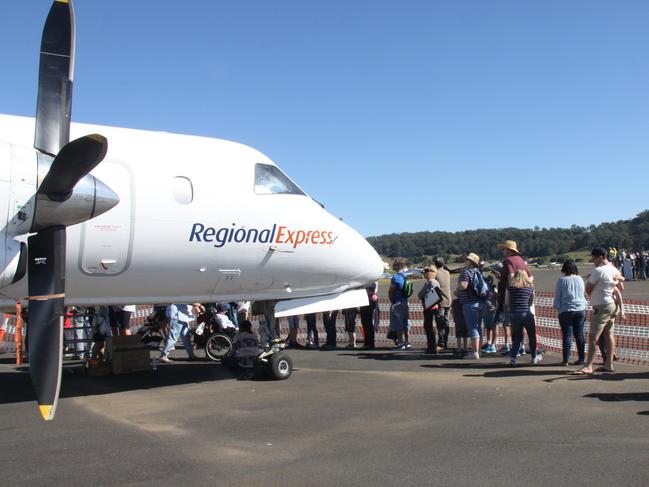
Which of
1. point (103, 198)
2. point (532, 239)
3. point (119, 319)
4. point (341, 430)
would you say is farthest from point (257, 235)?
point (532, 239)

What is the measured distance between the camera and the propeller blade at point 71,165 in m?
6.27

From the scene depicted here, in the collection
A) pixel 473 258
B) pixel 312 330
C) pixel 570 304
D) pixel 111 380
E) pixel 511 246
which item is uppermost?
pixel 511 246

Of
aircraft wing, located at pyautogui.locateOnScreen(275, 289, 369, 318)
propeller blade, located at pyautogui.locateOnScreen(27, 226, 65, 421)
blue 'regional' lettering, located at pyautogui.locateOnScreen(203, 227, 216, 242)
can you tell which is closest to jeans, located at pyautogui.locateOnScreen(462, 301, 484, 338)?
aircraft wing, located at pyautogui.locateOnScreen(275, 289, 369, 318)

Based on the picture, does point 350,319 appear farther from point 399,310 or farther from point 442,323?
point 442,323

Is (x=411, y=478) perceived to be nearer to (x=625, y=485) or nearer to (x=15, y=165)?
(x=625, y=485)

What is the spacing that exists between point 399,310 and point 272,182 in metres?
4.86

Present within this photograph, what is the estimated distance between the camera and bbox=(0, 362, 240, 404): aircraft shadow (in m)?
9.08

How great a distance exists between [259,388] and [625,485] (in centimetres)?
530

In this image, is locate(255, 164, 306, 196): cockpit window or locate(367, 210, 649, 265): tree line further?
locate(367, 210, 649, 265): tree line

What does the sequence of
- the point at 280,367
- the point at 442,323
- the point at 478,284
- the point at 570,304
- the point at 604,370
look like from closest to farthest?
the point at 604,370, the point at 280,367, the point at 570,304, the point at 478,284, the point at 442,323

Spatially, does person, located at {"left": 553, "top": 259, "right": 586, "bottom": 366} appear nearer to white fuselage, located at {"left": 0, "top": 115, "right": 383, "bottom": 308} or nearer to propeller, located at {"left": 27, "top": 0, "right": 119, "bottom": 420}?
white fuselage, located at {"left": 0, "top": 115, "right": 383, "bottom": 308}

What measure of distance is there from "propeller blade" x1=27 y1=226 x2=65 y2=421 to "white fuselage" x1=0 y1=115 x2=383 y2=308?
258 mm

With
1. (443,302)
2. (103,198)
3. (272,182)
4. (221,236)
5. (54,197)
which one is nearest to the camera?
(54,197)

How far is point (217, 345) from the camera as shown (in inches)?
493
